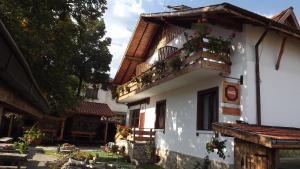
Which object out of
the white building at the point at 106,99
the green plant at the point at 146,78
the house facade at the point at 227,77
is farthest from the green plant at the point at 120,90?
the white building at the point at 106,99

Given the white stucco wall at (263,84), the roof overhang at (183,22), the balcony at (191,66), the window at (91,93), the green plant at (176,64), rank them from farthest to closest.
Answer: the window at (91,93), the green plant at (176,64), the balcony at (191,66), the white stucco wall at (263,84), the roof overhang at (183,22)

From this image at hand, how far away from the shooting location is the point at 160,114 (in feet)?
60.1

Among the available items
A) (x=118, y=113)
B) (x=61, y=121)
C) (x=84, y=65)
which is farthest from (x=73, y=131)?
(x=118, y=113)

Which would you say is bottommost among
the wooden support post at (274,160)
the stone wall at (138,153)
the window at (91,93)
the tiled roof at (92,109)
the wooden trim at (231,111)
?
the stone wall at (138,153)

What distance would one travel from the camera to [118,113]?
133 ft

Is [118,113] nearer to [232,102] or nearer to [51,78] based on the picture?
[51,78]

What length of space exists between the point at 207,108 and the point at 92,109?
19.3 metres

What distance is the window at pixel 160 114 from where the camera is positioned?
1758cm

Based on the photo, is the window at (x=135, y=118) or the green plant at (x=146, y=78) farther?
the window at (x=135, y=118)

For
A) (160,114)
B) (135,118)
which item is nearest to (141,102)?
(135,118)

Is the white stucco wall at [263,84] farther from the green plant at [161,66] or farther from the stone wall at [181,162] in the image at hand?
the green plant at [161,66]

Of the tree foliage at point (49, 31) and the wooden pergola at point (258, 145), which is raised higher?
the tree foliage at point (49, 31)

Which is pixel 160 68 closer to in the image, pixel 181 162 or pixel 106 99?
pixel 181 162

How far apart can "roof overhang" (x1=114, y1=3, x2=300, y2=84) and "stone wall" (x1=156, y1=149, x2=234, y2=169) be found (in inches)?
207
